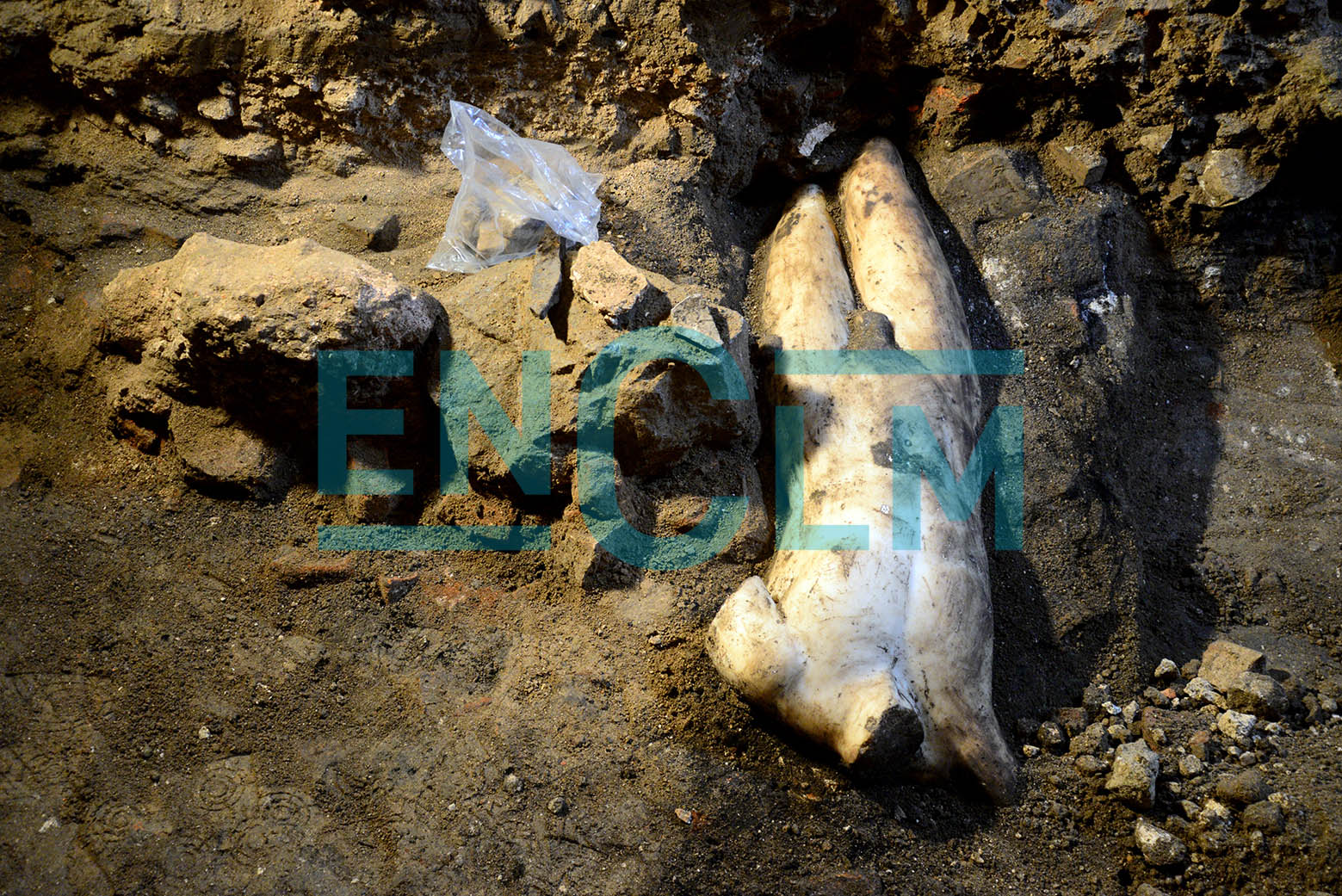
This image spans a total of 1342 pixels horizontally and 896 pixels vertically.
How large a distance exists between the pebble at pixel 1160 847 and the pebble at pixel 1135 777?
68mm

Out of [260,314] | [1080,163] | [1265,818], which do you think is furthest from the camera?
[1080,163]

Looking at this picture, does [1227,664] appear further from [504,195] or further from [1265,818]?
[504,195]

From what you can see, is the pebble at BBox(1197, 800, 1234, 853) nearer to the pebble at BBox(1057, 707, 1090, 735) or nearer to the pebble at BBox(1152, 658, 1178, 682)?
the pebble at BBox(1057, 707, 1090, 735)

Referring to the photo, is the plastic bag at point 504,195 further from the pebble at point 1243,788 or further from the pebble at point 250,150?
the pebble at point 1243,788

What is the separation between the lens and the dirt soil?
1946 millimetres

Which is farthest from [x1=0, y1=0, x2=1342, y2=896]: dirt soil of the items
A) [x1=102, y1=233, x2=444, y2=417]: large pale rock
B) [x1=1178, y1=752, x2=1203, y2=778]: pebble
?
[x1=102, y1=233, x2=444, y2=417]: large pale rock

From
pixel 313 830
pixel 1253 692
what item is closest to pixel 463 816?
pixel 313 830

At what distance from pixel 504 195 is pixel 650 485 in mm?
1039

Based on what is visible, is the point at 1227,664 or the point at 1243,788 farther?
the point at 1227,664

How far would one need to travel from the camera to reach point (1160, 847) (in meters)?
1.98

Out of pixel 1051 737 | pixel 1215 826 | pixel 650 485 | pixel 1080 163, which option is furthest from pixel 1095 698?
pixel 1080 163

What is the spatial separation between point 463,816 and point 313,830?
31 centimetres

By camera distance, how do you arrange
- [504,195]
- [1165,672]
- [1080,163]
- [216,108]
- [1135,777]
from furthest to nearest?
[1080,163]
[216,108]
[504,195]
[1165,672]
[1135,777]

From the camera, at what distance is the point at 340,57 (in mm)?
2840
